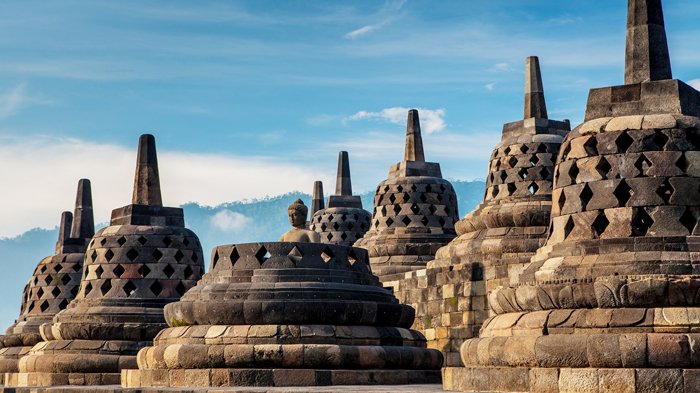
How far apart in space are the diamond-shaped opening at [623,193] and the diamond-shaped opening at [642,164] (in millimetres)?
234

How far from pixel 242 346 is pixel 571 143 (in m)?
5.67

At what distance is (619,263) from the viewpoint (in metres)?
13.8

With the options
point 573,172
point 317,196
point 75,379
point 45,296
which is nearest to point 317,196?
point 317,196

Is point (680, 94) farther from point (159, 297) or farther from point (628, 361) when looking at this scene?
point (159, 297)

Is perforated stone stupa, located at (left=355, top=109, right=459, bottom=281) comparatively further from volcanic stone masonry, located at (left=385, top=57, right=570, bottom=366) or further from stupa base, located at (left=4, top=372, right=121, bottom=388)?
stupa base, located at (left=4, top=372, right=121, bottom=388)

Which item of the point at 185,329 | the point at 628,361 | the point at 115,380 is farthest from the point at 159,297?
the point at 628,361

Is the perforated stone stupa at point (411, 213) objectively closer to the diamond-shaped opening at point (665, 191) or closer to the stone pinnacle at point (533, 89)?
the stone pinnacle at point (533, 89)

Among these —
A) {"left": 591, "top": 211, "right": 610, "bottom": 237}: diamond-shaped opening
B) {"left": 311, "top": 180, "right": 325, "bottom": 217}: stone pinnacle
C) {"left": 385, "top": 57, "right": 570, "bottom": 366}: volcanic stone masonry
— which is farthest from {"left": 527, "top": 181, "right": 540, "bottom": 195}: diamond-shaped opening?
{"left": 311, "top": 180, "right": 325, "bottom": 217}: stone pinnacle

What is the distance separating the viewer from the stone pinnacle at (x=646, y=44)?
15.3 metres

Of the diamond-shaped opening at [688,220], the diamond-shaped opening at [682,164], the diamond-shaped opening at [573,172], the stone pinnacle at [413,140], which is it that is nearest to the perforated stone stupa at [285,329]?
the diamond-shaped opening at [573,172]

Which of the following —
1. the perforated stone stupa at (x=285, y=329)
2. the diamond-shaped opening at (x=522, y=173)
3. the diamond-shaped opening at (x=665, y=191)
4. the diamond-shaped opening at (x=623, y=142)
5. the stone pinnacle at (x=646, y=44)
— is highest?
the stone pinnacle at (x=646, y=44)

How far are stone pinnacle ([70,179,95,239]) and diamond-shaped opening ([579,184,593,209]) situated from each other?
19.4 m

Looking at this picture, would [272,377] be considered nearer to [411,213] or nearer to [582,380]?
[582,380]

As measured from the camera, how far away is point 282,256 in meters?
18.9
